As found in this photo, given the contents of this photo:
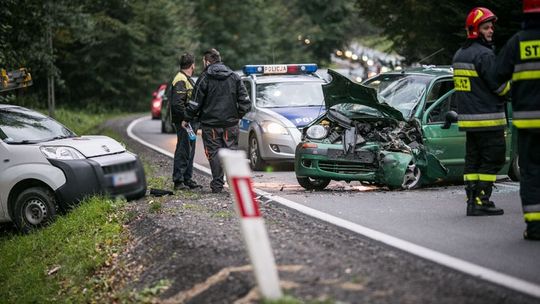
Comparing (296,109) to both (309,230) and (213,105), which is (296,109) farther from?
(309,230)

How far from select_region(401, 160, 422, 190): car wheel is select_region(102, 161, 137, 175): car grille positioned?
3518 mm

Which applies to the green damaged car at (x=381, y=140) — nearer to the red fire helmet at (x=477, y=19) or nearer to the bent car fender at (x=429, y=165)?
the bent car fender at (x=429, y=165)

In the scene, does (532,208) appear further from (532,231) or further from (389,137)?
(389,137)

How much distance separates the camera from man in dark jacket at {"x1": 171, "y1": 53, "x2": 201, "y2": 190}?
450 inches

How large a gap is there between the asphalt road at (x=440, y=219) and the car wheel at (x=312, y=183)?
127 mm

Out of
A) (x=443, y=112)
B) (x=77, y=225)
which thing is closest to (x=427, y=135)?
(x=443, y=112)

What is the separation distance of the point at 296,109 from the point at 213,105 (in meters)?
3.89

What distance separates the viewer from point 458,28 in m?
17.6

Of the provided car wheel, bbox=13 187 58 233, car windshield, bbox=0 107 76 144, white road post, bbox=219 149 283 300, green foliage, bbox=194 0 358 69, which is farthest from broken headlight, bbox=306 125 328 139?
green foliage, bbox=194 0 358 69

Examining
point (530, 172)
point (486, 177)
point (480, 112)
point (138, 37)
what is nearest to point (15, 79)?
point (480, 112)

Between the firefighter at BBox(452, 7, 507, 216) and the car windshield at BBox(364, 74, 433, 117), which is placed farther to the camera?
the car windshield at BBox(364, 74, 433, 117)

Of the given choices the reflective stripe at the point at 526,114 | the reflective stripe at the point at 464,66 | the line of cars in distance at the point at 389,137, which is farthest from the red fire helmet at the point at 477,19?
the line of cars in distance at the point at 389,137

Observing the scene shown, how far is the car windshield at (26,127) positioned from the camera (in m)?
10.2

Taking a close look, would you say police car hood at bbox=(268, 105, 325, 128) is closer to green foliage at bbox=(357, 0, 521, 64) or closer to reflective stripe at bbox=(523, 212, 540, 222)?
green foliage at bbox=(357, 0, 521, 64)
